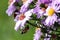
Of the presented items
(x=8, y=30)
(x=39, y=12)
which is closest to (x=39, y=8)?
(x=39, y=12)

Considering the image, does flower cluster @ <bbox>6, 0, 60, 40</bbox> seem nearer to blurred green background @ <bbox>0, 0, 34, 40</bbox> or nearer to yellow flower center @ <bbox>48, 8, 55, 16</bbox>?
yellow flower center @ <bbox>48, 8, 55, 16</bbox>

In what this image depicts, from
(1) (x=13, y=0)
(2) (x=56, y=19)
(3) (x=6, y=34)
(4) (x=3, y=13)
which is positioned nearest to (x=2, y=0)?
(4) (x=3, y=13)

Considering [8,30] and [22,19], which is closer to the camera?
[22,19]

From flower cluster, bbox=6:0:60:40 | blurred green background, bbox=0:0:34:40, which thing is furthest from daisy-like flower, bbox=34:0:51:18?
blurred green background, bbox=0:0:34:40

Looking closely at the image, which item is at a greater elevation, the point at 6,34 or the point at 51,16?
the point at 51,16

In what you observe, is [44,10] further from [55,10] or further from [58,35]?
[58,35]

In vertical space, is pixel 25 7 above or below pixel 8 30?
above

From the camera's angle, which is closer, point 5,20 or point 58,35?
point 58,35

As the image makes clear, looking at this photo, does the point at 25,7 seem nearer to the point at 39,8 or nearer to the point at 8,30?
the point at 39,8
